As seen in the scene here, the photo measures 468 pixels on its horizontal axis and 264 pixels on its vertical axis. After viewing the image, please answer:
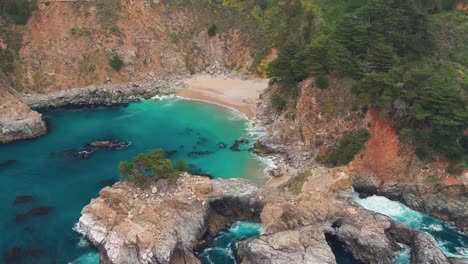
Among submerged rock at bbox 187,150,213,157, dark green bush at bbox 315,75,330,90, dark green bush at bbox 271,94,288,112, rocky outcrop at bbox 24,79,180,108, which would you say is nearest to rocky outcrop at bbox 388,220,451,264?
dark green bush at bbox 315,75,330,90

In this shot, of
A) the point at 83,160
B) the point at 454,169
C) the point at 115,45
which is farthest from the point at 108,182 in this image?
the point at 115,45

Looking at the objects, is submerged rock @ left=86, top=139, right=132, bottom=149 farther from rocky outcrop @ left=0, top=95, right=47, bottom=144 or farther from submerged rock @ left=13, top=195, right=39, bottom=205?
submerged rock @ left=13, top=195, right=39, bottom=205

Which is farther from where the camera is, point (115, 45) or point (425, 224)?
point (115, 45)

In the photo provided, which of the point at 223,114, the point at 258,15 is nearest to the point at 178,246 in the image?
the point at 223,114

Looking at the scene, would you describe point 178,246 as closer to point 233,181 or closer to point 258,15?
A: point 233,181

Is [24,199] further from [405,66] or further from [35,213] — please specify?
[405,66]

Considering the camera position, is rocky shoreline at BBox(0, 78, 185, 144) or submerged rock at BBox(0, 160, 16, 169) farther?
rocky shoreline at BBox(0, 78, 185, 144)
